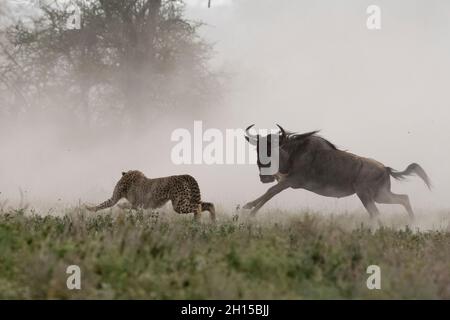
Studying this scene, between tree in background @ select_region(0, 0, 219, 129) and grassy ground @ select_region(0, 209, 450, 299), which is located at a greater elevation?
tree in background @ select_region(0, 0, 219, 129)

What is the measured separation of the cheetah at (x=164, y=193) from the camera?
1348 cm

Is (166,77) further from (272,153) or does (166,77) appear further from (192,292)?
(192,292)


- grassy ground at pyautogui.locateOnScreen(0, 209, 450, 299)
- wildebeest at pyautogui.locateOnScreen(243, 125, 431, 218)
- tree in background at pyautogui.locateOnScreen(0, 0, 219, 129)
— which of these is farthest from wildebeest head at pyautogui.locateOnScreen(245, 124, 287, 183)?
tree in background at pyautogui.locateOnScreen(0, 0, 219, 129)

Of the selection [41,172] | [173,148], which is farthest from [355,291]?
[173,148]

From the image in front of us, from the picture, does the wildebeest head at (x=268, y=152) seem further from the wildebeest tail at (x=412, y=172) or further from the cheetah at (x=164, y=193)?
the cheetah at (x=164, y=193)

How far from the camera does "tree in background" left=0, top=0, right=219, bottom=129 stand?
94.7ft

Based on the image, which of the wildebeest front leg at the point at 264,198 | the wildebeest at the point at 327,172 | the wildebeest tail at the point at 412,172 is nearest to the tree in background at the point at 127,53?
the wildebeest at the point at 327,172

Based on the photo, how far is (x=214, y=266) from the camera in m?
7.85

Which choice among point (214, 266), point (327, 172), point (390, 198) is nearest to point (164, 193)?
point (327, 172)

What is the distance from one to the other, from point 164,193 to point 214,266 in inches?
236

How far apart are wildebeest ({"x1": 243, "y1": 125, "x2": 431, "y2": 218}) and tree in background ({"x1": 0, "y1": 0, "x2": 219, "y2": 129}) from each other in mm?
13772

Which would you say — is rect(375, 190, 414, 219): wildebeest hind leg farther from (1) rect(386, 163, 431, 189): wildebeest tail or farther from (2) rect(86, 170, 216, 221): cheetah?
(2) rect(86, 170, 216, 221): cheetah

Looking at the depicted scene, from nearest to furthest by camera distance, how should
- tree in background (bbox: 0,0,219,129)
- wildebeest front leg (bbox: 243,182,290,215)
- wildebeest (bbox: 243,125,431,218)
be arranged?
wildebeest front leg (bbox: 243,182,290,215) < wildebeest (bbox: 243,125,431,218) < tree in background (bbox: 0,0,219,129)

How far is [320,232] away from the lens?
9.84 metres
